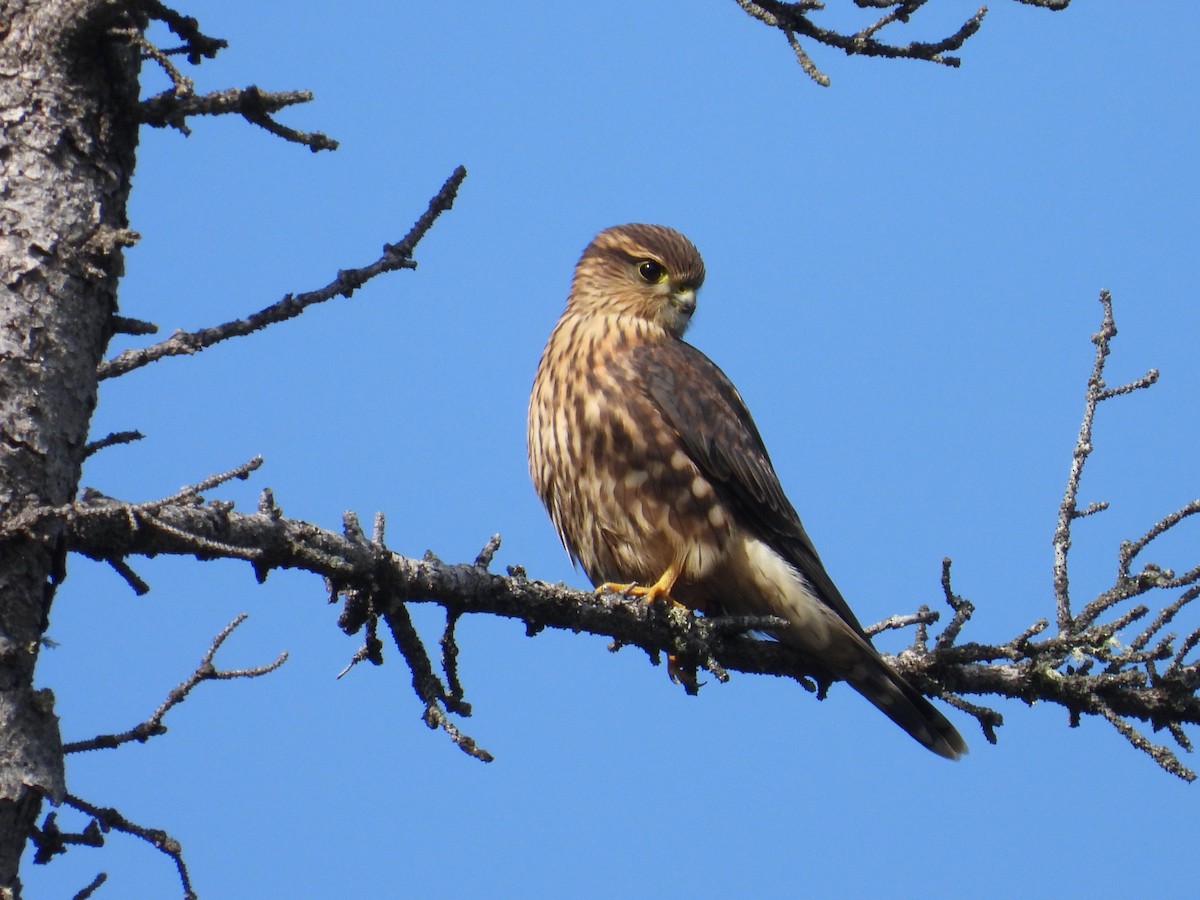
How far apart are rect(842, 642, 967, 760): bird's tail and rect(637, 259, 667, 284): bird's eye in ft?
5.83

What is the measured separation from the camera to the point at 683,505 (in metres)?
3.98

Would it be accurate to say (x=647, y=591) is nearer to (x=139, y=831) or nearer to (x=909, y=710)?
(x=909, y=710)

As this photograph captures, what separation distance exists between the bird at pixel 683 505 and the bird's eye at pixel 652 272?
0.56 metres

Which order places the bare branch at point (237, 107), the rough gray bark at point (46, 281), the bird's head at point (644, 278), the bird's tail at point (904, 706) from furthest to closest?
the bird's head at point (644, 278) → the bird's tail at point (904, 706) → the bare branch at point (237, 107) → the rough gray bark at point (46, 281)

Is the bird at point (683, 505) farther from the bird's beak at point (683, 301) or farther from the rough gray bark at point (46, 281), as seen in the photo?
the rough gray bark at point (46, 281)

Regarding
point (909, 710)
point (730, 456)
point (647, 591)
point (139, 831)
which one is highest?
point (730, 456)

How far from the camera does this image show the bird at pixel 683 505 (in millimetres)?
3904

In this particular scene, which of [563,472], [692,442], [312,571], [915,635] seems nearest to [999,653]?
[915,635]

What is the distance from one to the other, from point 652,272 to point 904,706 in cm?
193

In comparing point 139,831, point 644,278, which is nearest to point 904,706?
point 644,278

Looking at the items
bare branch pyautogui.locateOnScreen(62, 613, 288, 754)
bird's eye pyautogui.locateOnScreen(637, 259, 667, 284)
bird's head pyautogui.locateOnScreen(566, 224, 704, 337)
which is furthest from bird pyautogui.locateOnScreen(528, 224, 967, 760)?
bare branch pyautogui.locateOnScreen(62, 613, 288, 754)

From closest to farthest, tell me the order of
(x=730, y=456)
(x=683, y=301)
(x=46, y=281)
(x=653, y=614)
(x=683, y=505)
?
(x=46, y=281) < (x=653, y=614) < (x=683, y=505) < (x=730, y=456) < (x=683, y=301)

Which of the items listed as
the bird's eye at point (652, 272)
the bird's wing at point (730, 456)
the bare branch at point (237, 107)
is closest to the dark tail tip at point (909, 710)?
the bird's wing at point (730, 456)

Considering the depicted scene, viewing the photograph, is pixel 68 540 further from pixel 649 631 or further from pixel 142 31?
pixel 649 631
